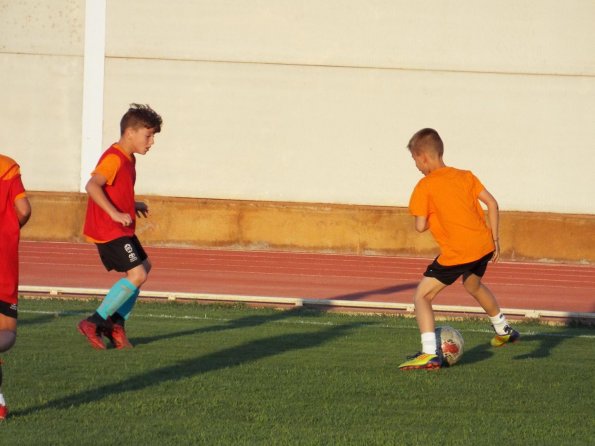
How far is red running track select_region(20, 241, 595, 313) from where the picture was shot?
16.2m

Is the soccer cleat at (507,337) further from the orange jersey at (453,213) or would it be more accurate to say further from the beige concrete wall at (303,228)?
the beige concrete wall at (303,228)

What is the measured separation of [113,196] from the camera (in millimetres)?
9086

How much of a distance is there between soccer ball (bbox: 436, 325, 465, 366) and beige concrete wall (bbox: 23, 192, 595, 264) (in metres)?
15.9

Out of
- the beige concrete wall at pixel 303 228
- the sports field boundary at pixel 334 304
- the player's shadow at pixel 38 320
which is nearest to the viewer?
the player's shadow at pixel 38 320

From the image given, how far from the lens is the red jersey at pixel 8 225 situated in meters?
6.12

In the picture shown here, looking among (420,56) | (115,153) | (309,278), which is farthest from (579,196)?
(115,153)

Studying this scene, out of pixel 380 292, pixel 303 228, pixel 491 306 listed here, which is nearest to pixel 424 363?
pixel 491 306

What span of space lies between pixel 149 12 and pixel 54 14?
6.67ft

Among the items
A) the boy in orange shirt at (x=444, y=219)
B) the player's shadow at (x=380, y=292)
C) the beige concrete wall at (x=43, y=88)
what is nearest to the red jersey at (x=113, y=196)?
the boy in orange shirt at (x=444, y=219)

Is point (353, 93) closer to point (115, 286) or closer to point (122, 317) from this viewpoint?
point (122, 317)

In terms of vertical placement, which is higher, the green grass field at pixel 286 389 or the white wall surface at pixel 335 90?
the white wall surface at pixel 335 90

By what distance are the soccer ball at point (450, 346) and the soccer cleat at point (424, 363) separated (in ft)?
0.60

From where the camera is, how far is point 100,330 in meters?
Result: 9.13

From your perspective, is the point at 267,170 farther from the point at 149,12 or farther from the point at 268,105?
the point at 149,12
